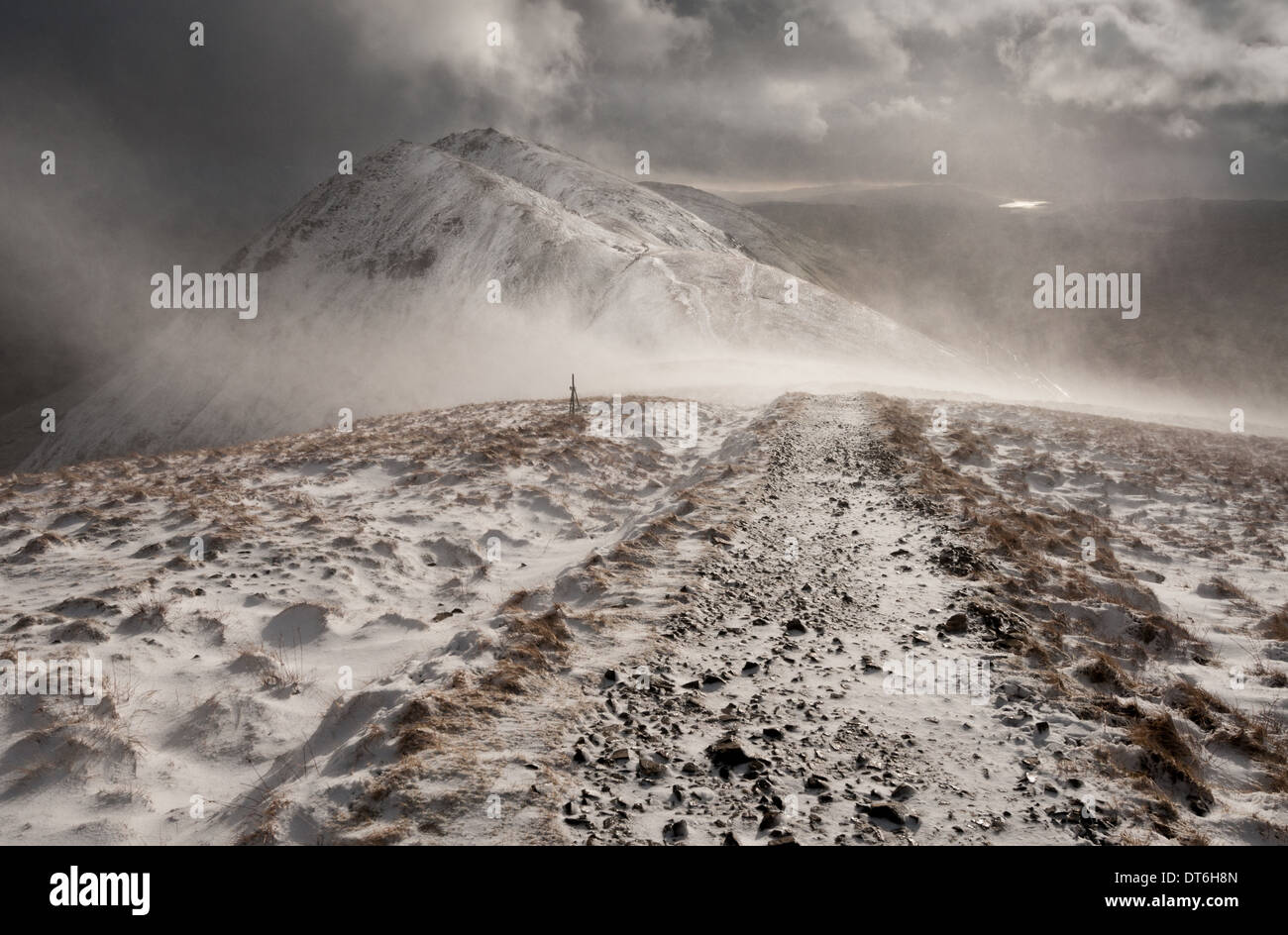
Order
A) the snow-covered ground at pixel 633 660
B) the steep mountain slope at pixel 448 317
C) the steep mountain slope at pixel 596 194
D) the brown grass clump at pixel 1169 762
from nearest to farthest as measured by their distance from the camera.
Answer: the snow-covered ground at pixel 633 660 → the brown grass clump at pixel 1169 762 → the steep mountain slope at pixel 448 317 → the steep mountain slope at pixel 596 194

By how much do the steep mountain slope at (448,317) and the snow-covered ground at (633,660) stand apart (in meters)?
31.4

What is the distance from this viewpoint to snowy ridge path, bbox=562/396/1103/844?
5371 millimetres

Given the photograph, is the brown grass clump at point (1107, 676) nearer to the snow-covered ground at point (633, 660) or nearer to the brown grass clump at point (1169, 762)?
the snow-covered ground at point (633, 660)

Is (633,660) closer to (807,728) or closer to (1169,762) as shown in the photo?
(807,728)

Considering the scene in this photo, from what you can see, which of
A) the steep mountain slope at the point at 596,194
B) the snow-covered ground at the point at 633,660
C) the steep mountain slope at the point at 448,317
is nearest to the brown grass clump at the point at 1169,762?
the snow-covered ground at the point at 633,660

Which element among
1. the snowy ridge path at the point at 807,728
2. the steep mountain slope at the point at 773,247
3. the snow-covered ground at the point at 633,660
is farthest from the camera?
the steep mountain slope at the point at 773,247

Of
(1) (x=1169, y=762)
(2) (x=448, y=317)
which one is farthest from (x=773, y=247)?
(1) (x=1169, y=762)

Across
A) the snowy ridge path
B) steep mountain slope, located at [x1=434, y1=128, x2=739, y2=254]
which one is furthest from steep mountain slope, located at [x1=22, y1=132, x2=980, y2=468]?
the snowy ridge path

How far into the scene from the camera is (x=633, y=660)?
8.06 metres

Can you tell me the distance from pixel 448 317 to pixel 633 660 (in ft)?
295

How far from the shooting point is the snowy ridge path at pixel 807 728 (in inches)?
211

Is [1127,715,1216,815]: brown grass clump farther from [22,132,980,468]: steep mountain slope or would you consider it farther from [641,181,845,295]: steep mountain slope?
[641,181,845,295]: steep mountain slope
